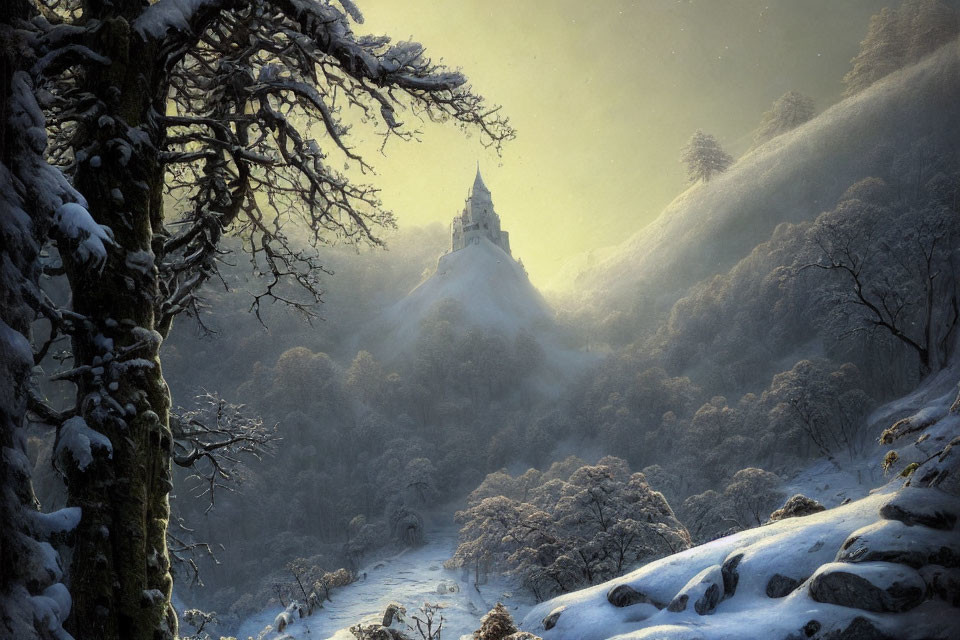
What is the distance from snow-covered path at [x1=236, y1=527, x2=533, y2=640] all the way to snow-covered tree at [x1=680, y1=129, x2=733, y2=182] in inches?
2585

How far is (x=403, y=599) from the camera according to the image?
24938 mm

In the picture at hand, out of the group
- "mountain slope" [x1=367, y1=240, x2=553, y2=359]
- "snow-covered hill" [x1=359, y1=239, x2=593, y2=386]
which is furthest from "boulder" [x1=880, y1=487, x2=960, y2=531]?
"mountain slope" [x1=367, y1=240, x2=553, y2=359]

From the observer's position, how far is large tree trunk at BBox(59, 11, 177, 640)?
3.14 metres

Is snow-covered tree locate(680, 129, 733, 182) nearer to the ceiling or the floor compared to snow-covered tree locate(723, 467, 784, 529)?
nearer to the ceiling

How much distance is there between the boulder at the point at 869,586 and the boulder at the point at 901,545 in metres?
0.17

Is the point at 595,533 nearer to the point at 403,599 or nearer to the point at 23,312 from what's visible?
the point at 403,599

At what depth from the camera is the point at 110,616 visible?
312 centimetres

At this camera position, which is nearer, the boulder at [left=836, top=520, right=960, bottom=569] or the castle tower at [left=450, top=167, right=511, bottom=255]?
the boulder at [left=836, top=520, right=960, bottom=569]

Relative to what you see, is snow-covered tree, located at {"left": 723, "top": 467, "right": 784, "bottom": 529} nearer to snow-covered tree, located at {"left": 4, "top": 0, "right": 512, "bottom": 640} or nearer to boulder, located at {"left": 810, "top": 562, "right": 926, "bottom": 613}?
boulder, located at {"left": 810, "top": 562, "right": 926, "bottom": 613}

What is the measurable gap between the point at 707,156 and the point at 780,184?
53.4ft

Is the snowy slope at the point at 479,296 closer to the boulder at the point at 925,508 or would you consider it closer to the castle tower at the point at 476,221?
the castle tower at the point at 476,221

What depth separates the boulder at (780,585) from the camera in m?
6.92

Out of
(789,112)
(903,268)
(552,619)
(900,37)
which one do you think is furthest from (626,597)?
(789,112)

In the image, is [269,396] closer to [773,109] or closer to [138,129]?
[138,129]
